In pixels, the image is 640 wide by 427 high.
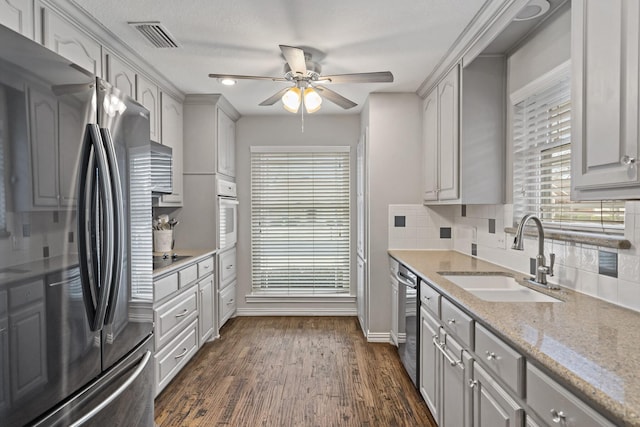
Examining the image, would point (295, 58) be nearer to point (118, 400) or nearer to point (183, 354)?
point (118, 400)

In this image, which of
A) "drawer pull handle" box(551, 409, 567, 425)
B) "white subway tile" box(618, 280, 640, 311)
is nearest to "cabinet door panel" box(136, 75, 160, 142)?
"drawer pull handle" box(551, 409, 567, 425)

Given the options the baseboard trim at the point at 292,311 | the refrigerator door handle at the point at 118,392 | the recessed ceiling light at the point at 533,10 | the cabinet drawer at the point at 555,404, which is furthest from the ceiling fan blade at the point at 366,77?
the baseboard trim at the point at 292,311

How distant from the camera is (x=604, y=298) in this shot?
1654 mm

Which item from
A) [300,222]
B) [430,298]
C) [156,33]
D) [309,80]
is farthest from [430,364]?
[156,33]

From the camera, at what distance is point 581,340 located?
3.82 feet

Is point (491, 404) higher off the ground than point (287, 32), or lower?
lower

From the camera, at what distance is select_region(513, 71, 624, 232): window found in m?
1.81

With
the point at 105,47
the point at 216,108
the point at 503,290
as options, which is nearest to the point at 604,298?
the point at 503,290

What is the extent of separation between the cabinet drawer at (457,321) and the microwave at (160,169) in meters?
2.21

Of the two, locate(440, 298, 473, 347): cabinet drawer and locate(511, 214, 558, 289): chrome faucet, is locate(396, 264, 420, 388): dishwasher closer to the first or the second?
locate(440, 298, 473, 347): cabinet drawer

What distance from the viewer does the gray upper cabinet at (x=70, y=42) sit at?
189cm

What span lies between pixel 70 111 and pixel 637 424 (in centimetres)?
171

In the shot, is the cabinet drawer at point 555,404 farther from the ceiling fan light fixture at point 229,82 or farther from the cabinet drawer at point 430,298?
the ceiling fan light fixture at point 229,82

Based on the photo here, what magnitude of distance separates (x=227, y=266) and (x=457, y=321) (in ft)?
9.18
